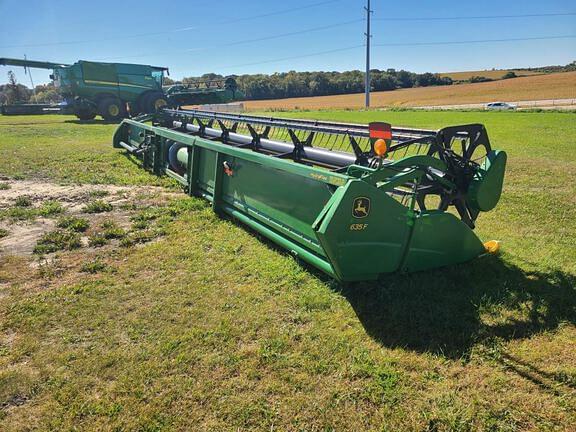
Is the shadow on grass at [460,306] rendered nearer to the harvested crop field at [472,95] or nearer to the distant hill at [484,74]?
the harvested crop field at [472,95]

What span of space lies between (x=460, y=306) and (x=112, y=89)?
22.5 m

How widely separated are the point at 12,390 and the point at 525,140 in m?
14.4

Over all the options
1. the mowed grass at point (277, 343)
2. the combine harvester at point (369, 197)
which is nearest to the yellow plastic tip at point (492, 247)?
the combine harvester at point (369, 197)

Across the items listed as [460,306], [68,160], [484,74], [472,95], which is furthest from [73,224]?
[484,74]

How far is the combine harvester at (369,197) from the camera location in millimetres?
3068

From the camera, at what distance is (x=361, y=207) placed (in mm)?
3041

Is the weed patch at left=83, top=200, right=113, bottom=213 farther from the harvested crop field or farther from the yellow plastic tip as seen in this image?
the harvested crop field

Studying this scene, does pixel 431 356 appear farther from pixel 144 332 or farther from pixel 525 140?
pixel 525 140

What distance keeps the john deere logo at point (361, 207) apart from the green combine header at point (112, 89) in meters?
20.3

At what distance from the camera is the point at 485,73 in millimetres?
77812

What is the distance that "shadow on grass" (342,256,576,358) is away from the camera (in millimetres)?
2857

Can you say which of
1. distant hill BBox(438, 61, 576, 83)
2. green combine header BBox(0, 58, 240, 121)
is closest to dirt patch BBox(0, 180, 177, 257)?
green combine header BBox(0, 58, 240, 121)

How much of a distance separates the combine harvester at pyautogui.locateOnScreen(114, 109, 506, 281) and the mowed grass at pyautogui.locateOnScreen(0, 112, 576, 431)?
26cm

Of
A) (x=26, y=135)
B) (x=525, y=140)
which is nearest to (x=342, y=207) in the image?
(x=525, y=140)
